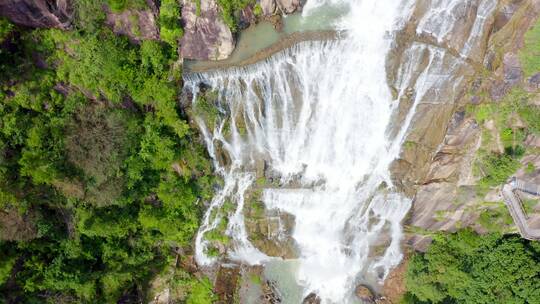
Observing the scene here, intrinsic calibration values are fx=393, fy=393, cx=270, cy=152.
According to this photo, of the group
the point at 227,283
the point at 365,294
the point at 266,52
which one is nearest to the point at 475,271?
the point at 365,294

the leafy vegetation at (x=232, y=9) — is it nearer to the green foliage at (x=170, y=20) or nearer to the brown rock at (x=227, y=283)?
the green foliage at (x=170, y=20)

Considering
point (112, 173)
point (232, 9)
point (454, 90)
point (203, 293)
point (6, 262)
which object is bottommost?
point (203, 293)

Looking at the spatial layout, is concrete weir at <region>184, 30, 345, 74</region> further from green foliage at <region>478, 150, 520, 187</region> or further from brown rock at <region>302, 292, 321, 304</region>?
brown rock at <region>302, 292, 321, 304</region>

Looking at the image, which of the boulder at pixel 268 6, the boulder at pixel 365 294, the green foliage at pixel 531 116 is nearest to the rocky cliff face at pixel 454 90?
the green foliage at pixel 531 116

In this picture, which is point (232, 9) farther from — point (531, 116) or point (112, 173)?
point (531, 116)

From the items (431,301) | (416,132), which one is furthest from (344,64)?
(431,301)

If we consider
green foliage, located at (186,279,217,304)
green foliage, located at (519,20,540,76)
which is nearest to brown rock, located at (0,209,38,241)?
green foliage, located at (186,279,217,304)

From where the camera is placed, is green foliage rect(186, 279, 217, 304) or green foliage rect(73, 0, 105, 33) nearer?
green foliage rect(73, 0, 105, 33)
